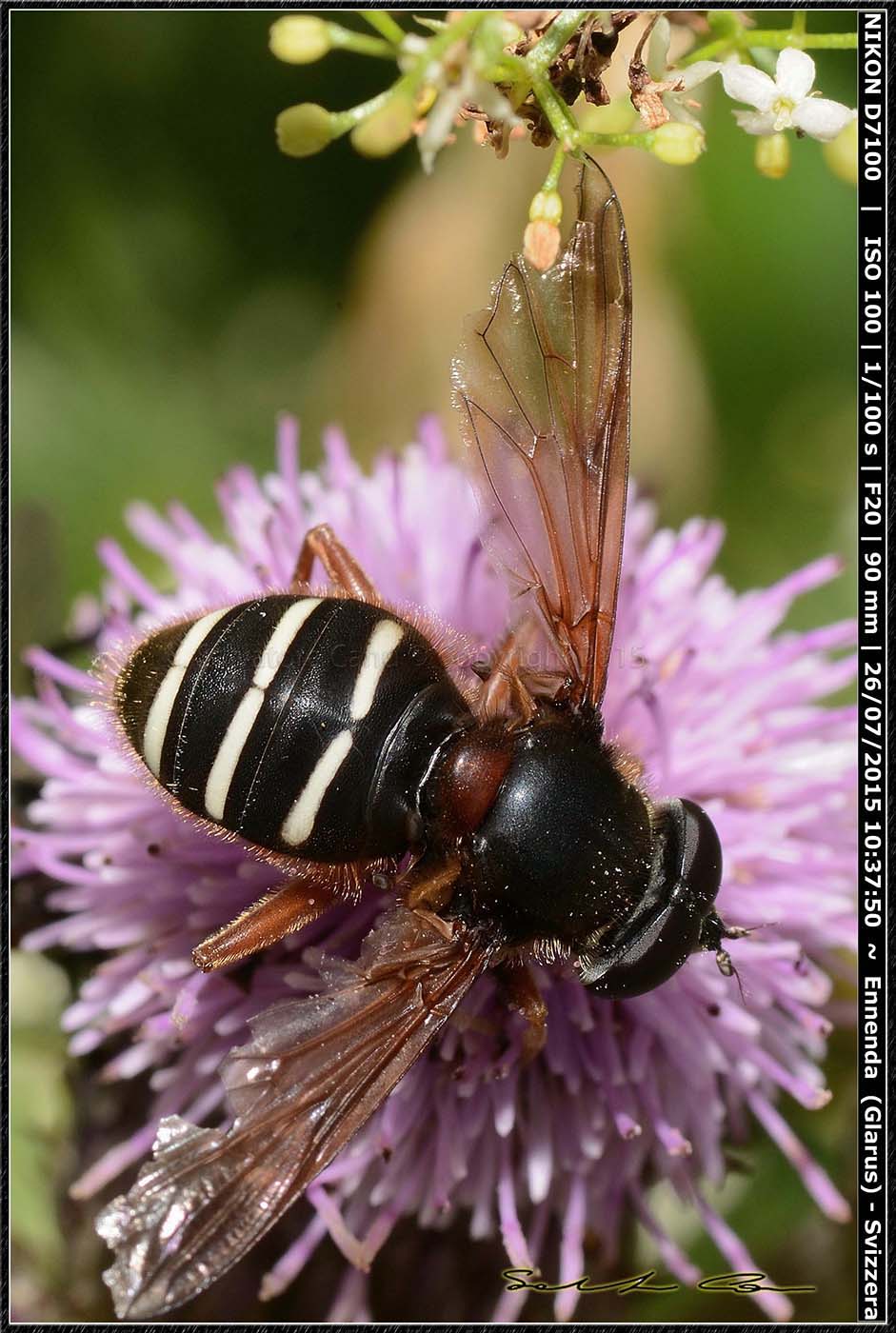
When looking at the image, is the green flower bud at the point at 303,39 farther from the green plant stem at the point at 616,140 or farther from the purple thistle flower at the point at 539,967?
the purple thistle flower at the point at 539,967

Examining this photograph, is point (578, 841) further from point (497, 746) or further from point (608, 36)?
point (608, 36)

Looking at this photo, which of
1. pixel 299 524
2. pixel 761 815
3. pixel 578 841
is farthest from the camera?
pixel 299 524

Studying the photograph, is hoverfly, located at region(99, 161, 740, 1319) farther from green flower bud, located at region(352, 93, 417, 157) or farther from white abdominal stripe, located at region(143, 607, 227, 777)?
green flower bud, located at region(352, 93, 417, 157)

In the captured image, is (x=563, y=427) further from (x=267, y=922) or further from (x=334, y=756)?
(x=267, y=922)

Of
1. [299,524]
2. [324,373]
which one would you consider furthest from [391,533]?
[324,373]

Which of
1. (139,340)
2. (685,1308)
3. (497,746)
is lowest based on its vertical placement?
(685,1308)

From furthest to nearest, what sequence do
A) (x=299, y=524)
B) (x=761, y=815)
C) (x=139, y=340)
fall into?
(x=139, y=340) → (x=299, y=524) → (x=761, y=815)

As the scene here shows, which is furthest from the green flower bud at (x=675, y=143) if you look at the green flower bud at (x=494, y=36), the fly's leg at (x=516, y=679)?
the fly's leg at (x=516, y=679)
